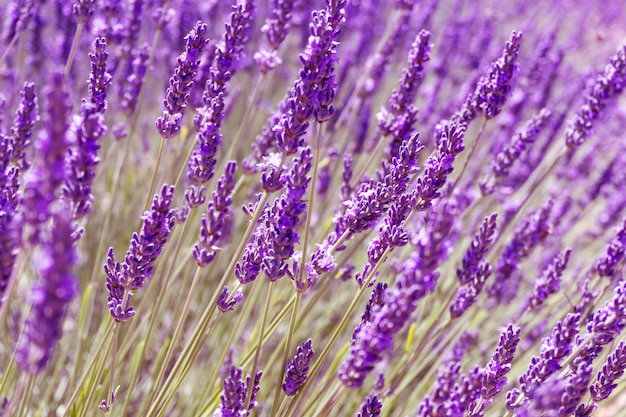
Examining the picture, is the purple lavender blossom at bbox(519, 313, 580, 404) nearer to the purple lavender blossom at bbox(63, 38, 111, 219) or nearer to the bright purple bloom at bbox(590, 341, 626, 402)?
the bright purple bloom at bbox(590, 341, 626, 402)

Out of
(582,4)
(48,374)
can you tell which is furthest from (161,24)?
(582,4)

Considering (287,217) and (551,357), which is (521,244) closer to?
(551,357)

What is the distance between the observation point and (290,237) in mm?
1471

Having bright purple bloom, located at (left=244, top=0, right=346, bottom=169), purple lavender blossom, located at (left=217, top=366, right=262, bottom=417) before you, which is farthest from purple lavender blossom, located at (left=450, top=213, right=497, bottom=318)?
purple lavender blossom, located at (left=217, top=366, right=262, bottom=417)

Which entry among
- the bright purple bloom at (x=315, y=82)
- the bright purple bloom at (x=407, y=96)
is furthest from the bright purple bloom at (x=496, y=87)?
the bright purple bloom at (x=315, y=82)

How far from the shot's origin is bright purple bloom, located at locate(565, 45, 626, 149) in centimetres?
233

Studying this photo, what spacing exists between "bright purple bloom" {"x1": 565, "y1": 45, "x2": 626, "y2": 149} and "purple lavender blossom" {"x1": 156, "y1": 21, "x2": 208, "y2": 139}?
5.23 ft

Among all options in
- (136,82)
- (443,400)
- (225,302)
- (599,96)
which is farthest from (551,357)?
(136,82)

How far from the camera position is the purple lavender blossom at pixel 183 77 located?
1727 millimetres

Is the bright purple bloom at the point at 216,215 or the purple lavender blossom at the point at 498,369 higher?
the bright purple bloom at the point at 216,215

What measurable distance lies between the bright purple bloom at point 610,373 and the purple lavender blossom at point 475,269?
52 centimetres

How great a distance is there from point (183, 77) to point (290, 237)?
62 centimetres

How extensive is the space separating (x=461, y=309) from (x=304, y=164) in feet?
3.37

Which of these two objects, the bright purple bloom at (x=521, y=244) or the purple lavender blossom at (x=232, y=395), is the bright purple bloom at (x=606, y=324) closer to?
the bright purple bloom at (x=521, y=244)
